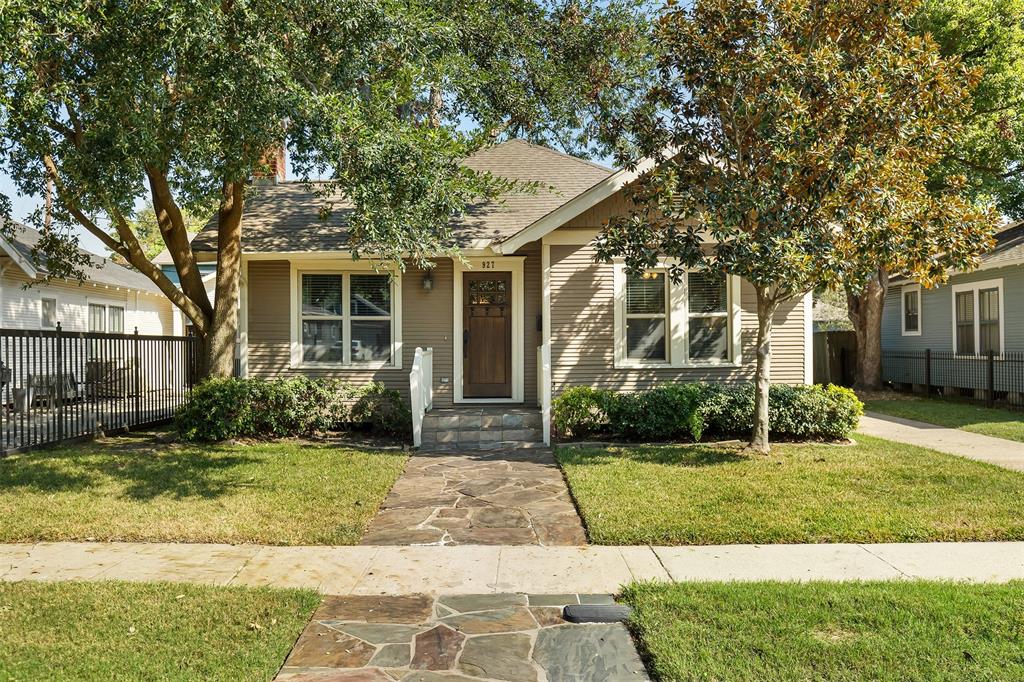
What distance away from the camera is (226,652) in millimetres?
3518

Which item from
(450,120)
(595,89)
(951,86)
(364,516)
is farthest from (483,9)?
(364,516)

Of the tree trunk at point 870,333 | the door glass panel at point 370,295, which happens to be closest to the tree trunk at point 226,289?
the door glass panel at point 370,295

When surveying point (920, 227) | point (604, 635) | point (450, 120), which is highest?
point (450, 120)

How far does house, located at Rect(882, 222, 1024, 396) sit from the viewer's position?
15.0m

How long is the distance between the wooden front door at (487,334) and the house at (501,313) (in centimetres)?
2

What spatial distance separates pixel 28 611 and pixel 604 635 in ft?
11.2

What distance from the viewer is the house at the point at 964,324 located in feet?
49.3

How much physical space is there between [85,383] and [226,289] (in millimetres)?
2396

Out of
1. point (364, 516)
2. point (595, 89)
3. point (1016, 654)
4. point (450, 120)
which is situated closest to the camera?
point (1016, 654)

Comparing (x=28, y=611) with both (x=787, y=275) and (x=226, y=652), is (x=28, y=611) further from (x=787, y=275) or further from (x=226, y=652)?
(x=787, y=275)

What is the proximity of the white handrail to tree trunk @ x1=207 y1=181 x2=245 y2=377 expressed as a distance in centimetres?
304

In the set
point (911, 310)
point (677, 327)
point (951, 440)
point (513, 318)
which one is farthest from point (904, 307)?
point (513, 318)

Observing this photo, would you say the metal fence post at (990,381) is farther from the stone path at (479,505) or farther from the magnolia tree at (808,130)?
the stone path at (479,505)

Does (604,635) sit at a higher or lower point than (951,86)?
lower
